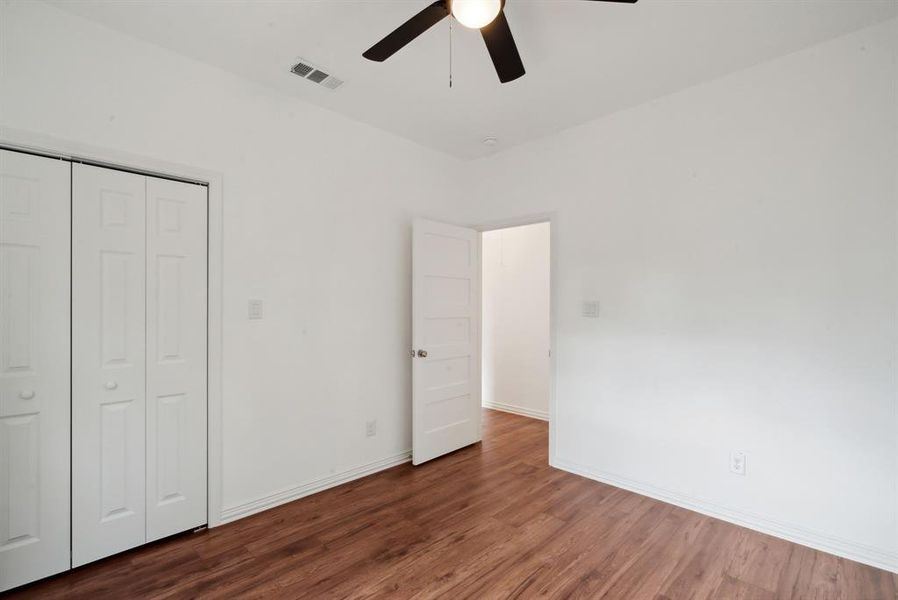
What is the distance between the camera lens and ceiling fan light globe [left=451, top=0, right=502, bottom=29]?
1612mm

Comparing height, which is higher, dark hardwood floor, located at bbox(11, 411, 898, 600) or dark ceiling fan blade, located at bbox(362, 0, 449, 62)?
dark ceiling fan blade, located at bbox(362, 0, 449, 62)

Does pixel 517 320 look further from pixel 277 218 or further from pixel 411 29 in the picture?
pixel 411 29

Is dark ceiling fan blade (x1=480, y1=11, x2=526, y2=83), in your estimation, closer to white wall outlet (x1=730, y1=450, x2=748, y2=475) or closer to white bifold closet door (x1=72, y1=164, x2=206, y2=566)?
white bifold closet door (x1=72, y1=164, x2=206, y2=566)

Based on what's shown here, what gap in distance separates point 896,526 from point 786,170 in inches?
79.1

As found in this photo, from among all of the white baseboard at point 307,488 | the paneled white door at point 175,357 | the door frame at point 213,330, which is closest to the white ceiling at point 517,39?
the door frame at point 213,330

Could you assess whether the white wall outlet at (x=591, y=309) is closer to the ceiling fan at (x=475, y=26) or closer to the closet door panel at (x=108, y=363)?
the ceiling fan at (x=475, y=26)

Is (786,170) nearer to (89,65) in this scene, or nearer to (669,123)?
(669,123)

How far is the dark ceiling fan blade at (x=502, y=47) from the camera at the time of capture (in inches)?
67.8

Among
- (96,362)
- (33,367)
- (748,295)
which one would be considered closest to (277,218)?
(96,362)

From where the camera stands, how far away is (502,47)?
183 centimetres

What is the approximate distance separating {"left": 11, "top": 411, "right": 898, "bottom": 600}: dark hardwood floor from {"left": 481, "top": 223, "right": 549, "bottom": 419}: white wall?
6.82ft

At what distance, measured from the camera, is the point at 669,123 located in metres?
2.96

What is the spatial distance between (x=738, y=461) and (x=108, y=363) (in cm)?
377

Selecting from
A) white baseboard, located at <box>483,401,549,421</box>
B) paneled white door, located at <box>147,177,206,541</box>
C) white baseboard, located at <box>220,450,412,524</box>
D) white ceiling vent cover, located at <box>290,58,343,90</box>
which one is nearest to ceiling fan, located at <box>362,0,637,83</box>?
white ceiling vent cover, located at <box>290,58,343,90</box>
